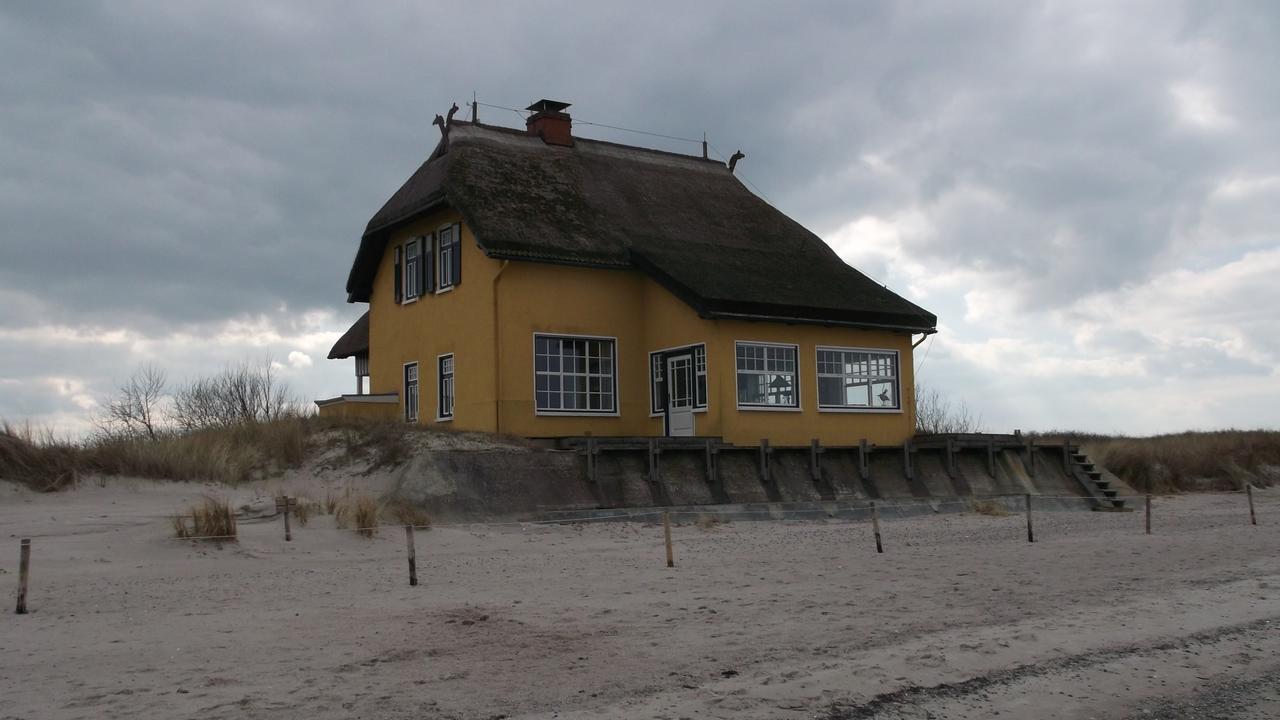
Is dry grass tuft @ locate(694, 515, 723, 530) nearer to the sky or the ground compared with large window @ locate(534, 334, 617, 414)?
nearer to the ground

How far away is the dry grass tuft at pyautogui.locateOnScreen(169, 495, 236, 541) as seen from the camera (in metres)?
15.2

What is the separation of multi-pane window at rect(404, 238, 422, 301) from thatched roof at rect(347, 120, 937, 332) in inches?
26.3

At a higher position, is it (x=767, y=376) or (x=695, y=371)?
(x=695, y=371)

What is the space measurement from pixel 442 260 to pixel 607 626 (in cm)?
1754

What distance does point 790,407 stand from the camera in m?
26.1

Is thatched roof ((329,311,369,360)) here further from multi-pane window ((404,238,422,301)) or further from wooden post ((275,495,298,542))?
wooden post ((275,495,298,542))

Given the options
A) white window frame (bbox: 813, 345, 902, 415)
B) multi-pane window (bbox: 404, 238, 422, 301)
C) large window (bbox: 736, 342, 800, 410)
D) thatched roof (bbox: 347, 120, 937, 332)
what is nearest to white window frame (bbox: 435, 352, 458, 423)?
multi-pane window (bbox: 404, 238, 422, 301)

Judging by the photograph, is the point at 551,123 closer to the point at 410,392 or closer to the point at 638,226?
the point at 638,226

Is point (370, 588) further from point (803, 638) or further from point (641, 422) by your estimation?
point (641, 422)

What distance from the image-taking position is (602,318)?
26656mm

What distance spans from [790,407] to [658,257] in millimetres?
4346

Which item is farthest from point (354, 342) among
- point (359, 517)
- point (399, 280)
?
point (359, 517)

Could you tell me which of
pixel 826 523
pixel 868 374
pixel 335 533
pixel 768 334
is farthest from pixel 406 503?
pixel 868 374

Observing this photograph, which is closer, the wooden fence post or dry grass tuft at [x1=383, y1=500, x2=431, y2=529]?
the wooden fence post
